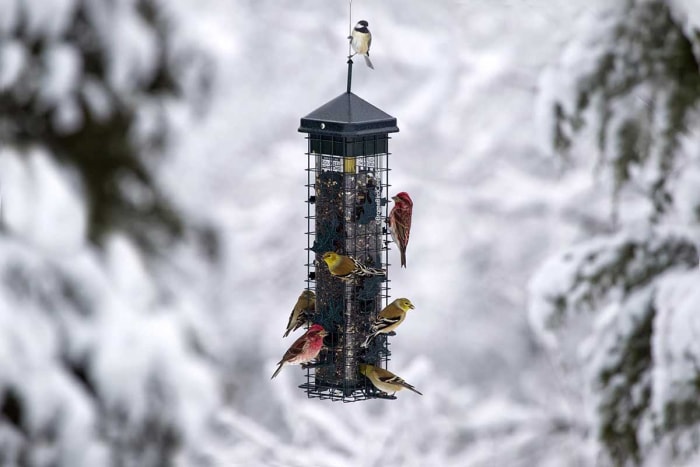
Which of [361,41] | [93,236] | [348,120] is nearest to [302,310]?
[348,120]

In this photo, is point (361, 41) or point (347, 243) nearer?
point (347, 243)

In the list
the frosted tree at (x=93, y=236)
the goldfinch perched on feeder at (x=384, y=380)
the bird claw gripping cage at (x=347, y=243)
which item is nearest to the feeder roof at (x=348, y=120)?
the bird claw gripping cage at (x=347, y=243)

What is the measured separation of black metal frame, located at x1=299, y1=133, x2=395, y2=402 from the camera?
Answer: 4039mm

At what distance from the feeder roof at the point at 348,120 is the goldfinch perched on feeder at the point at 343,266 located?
0.40 meters

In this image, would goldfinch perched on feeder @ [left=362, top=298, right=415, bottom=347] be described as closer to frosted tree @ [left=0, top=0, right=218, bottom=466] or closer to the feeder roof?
the feeder roof

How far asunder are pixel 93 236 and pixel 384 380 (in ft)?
5.63

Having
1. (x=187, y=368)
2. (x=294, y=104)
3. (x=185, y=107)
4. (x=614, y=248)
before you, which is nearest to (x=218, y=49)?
(x=185, y=107)

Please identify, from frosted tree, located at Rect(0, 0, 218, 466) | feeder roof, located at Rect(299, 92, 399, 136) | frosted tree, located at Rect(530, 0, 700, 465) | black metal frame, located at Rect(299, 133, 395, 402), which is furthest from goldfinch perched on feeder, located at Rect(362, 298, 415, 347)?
frosted tree, located at Rect(0, 0, 218, 466)

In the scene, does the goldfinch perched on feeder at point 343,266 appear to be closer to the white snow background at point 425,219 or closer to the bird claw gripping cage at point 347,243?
the bird claw gripping cage at point 347,243

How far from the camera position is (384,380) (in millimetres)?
3994

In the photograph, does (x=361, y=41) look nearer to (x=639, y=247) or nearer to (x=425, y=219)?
(x=639, y=247)

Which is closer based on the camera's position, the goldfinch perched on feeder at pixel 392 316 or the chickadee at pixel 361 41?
the goldfinch perched on feeder at pixel 392 316

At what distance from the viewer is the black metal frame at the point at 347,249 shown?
4.04 meters

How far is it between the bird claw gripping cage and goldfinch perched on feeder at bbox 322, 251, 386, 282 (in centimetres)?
10
